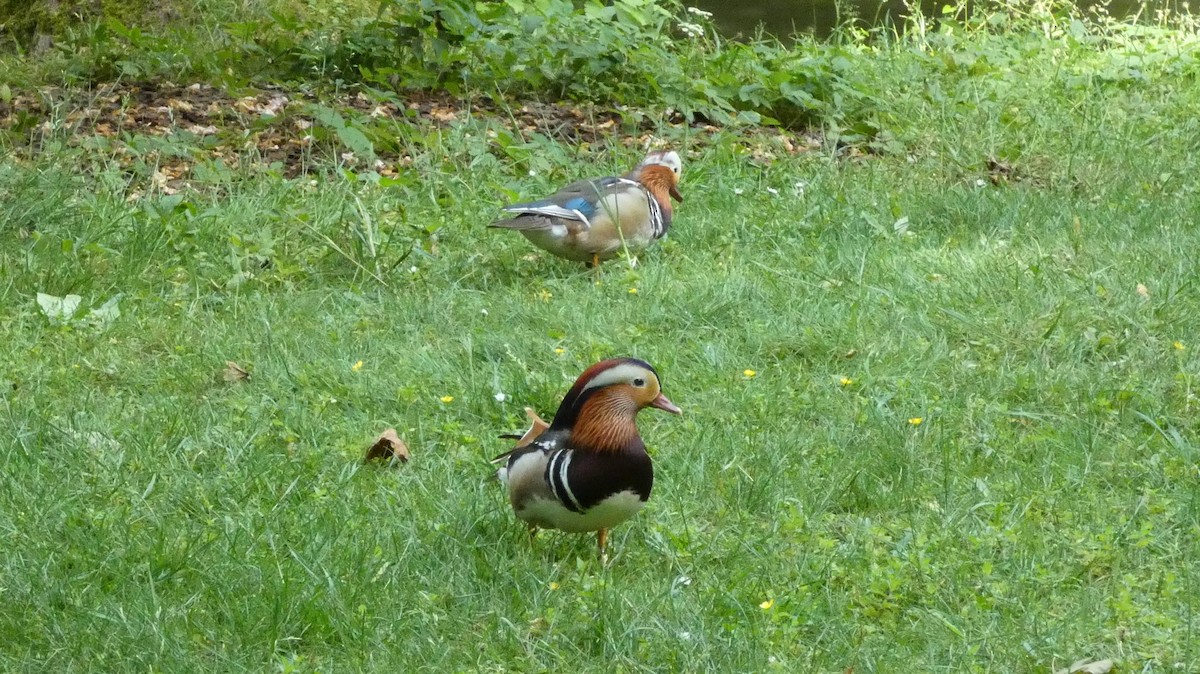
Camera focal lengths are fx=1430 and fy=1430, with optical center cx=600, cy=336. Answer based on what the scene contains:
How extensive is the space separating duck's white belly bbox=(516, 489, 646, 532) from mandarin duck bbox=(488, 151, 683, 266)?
99.9 inches

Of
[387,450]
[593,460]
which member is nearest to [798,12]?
[387,450]

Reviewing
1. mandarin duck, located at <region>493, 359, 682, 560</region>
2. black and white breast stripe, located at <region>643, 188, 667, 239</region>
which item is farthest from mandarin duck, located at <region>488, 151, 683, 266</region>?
mandarin duck, located at <region>493, 359, 682, 560</region>

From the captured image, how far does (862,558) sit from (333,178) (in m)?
4.39

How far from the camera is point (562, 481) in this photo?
3439 mm

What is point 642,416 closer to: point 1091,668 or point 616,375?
point 616,375

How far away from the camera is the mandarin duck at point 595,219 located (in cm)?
598

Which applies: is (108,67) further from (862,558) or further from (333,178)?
(862,558)

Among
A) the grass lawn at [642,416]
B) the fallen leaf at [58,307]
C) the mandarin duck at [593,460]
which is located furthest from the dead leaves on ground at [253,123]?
the mandarin duck at [593,460]

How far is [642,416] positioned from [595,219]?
5.17 feet

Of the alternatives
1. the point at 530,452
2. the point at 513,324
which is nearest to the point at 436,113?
the point at 513,324

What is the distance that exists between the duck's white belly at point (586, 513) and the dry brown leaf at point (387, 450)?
0.78m

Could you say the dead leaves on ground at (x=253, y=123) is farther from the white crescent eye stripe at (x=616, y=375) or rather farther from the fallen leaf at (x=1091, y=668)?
the fallen leaf at (x=1091, y=668)

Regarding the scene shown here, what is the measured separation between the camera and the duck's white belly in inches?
135

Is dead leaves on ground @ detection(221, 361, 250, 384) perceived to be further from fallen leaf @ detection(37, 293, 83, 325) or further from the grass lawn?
fallen leaf @ detection(37, 293, 83, 325)
